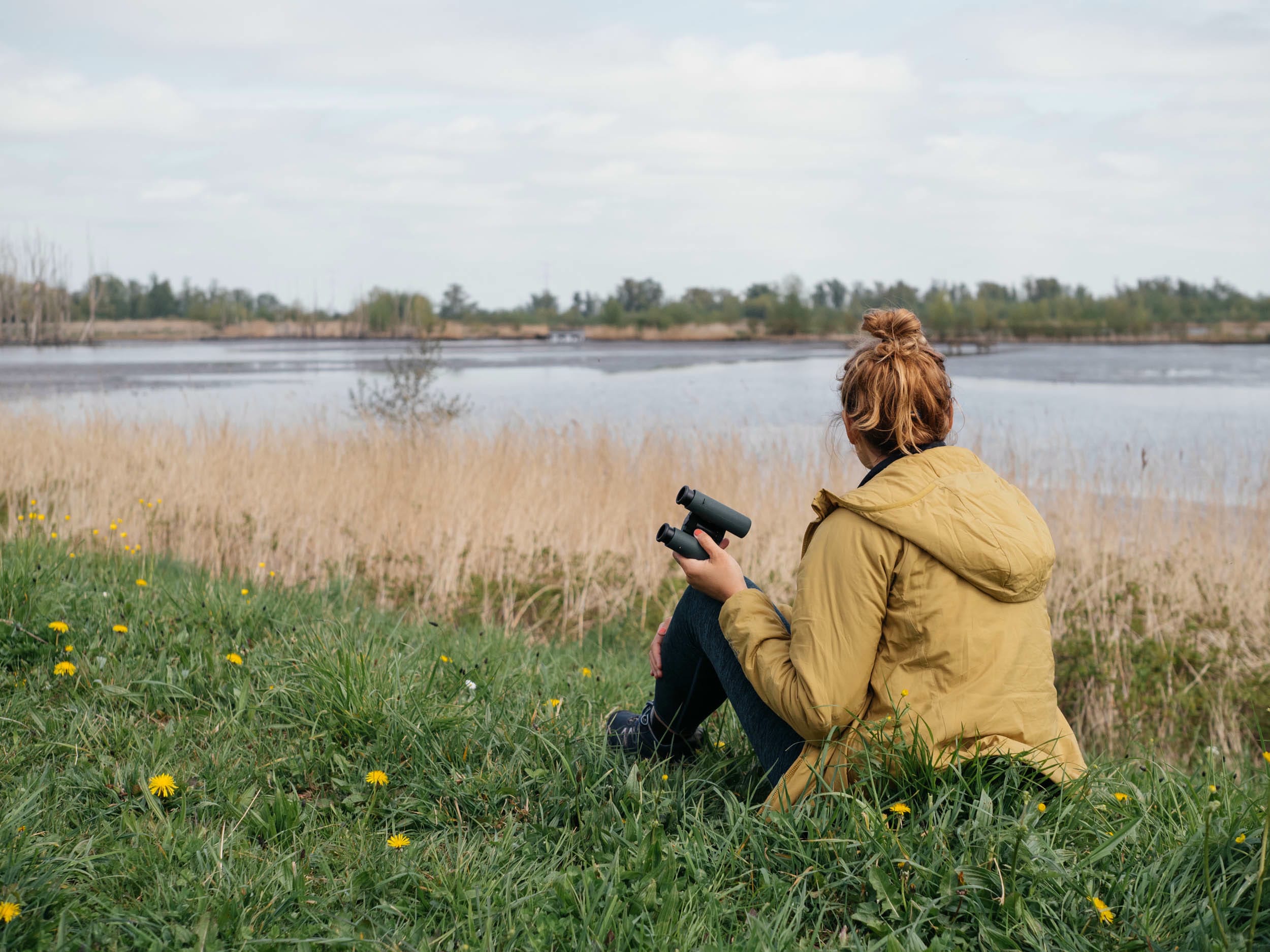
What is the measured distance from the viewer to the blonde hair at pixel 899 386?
83.4 inches

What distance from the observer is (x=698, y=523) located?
2.48 m

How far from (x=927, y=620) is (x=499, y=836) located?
1.20m

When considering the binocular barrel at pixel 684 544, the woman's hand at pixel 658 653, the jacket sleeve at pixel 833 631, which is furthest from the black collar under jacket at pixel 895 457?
the woman's hand at pixel 658 653

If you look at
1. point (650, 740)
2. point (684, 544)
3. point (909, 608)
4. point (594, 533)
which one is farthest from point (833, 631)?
point (594, 533)

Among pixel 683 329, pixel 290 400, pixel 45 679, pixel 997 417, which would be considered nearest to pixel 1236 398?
pixel 997 417

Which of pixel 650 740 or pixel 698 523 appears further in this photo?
pixel 650 740

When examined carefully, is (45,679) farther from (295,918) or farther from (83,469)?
(83,469)

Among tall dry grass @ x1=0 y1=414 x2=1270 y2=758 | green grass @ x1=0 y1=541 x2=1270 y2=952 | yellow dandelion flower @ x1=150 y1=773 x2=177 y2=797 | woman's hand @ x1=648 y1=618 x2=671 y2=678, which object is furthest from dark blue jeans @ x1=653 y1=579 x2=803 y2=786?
tall dry grass @ x1=0 y1=414 x2=1270 y2=758

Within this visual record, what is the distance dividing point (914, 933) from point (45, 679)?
2.94m

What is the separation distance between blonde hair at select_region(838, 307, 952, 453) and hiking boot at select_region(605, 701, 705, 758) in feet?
3.83

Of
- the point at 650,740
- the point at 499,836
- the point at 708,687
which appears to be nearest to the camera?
the point at 499,836

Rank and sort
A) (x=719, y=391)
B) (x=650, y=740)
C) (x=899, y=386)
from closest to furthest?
1. (x=899, y=386)
2. (x=650, y=740)
3. (x=719, y=391)

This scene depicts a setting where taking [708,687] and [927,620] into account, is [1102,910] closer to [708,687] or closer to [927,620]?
[927,620]

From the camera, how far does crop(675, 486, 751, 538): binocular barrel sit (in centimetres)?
239
